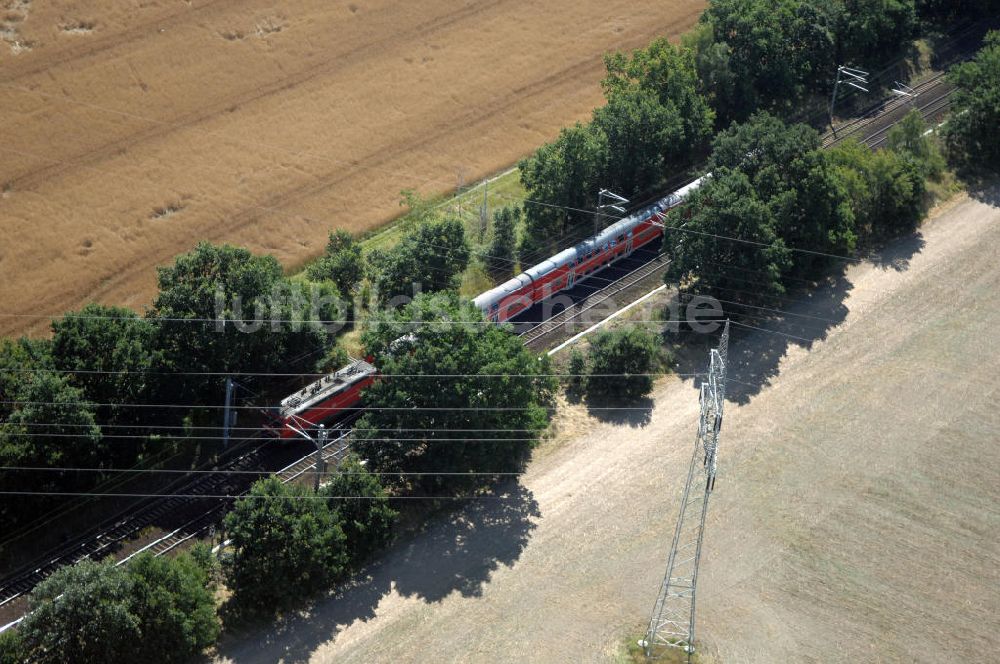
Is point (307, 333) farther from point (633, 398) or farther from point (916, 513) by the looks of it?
point (916, 513)

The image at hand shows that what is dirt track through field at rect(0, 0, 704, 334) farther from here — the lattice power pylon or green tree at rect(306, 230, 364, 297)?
the lattice power pylon

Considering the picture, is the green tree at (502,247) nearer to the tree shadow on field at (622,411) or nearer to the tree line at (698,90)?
the tree line at (698,90)

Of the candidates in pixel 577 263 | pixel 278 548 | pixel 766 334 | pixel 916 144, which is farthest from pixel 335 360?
pixel 916 144

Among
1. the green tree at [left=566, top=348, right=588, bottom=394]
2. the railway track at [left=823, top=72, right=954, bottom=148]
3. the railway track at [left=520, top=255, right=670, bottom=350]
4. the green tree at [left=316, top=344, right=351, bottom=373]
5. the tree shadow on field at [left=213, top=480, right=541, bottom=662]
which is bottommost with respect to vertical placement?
the tree shadow on field at [left=213, top=480, right=541, bottom=662]

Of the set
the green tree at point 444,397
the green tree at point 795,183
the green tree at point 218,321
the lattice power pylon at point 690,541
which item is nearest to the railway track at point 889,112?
the green tree at point 795,183

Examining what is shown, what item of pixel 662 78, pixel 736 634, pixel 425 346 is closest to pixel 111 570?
pixel 425 346

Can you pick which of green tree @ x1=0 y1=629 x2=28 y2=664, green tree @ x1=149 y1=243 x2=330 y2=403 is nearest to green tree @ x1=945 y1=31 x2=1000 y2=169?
green tree @ x1=149 y1=243 x2=330 y2=403

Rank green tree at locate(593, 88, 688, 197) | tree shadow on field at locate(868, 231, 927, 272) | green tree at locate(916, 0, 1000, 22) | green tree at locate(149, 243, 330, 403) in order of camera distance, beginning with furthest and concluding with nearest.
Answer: green tree at locate(916, 0, 1000, 22)
green tree at locate(593, 88, 688, 197)
tree shadow on field at locate(868, 231, 927, 272)
green tree at locate(149, 243, 330, 403)

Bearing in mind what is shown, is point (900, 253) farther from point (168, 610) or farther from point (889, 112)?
point (168, 610)
